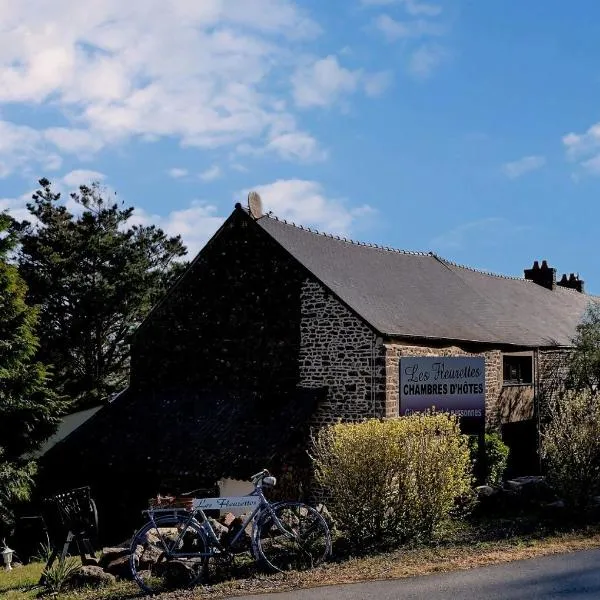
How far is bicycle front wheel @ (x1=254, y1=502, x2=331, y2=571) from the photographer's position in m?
9.30

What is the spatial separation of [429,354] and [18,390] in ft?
38.2

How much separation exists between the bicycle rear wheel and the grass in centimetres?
26

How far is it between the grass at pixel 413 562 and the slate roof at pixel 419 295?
8.40 m

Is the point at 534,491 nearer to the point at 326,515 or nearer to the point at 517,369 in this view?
the point at 326,515

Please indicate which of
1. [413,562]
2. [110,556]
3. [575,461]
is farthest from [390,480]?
[110,556]

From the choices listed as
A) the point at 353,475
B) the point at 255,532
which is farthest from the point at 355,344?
the point at 255,532

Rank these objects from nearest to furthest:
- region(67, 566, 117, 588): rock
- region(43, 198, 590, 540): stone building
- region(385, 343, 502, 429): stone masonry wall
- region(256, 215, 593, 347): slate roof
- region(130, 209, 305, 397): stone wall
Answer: region(67, 566, 117, 588): rock → region(385, 343, 502, 429): stone masonry wall → region(43, 198, 590, 540): stone building → region(256, 215, 593, 347): slate roof → region(130, 209, 305, 397): stone wall

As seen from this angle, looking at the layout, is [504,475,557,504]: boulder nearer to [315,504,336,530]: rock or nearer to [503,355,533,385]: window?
[315,504,336,530]: rock

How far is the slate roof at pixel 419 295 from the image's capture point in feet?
67.2

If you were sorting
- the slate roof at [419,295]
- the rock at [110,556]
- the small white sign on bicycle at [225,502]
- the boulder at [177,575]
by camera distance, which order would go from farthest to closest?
the slate roof at [419,295], the rock at [110,556], the small white sign on bicycle at [225,502], the boulder at [177,575]

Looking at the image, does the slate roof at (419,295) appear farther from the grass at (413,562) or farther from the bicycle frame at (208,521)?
the bicycle frame at (208,521)

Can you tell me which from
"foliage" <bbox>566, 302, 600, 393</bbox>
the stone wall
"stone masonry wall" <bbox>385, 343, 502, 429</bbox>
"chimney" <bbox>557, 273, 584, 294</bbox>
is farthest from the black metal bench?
"chimney" <bbox>557, 273, 584, 294</bbox>

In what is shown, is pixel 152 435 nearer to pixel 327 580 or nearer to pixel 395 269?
pixel 395 269

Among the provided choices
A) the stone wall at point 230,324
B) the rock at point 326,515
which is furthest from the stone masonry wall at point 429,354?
the rock at point 326,515
